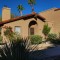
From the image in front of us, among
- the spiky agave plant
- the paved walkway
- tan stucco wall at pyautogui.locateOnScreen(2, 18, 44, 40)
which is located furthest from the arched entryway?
the spiky agave plant

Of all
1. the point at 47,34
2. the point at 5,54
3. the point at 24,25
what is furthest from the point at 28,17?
the point at 5,54

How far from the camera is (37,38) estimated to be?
84.6 ft

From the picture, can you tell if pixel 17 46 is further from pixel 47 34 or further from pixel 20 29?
pixel 47 34

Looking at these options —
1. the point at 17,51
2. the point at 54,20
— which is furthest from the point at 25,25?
the point at 17,51

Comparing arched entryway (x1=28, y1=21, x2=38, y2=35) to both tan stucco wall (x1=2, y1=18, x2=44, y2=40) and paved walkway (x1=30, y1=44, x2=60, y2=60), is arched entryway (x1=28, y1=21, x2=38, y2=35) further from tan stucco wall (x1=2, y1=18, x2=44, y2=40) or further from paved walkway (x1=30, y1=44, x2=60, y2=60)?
paved walkway (x1=30, y1=44, x2=60, y2=60)

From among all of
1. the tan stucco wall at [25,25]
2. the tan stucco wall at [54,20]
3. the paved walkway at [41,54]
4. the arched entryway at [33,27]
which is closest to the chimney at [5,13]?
the tan stucco wall at [25,25]

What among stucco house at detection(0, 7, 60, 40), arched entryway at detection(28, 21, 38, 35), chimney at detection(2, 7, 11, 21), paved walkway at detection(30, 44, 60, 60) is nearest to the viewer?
paved walkway at detection(30, 44, 60, 60)

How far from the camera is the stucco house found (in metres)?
28.3

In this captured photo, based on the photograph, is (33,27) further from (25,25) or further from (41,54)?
(41,54)

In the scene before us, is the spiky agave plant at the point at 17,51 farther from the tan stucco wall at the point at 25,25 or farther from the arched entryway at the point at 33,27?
the arched entryway at the point at 33,27

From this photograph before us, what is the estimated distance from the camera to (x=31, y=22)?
104ft

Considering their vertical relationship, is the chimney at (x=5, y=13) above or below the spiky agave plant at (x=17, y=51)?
above

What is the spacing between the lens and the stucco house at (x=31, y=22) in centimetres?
2828

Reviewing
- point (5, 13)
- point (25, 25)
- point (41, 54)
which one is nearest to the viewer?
point (41, 54)
